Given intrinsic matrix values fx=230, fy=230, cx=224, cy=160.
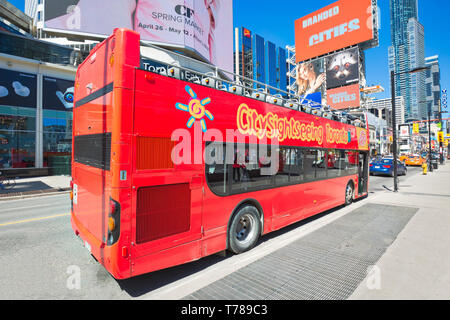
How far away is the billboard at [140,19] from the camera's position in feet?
75.8

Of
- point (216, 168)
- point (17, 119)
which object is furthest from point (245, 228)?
point (17, 119)

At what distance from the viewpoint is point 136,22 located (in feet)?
80.9

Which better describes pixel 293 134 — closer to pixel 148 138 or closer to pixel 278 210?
pixel 278 210

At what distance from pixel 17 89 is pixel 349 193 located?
23.0 meters

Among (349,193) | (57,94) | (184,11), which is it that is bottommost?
(349,193)

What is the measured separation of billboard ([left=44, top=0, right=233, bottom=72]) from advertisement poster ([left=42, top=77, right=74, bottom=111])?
7.91 meters

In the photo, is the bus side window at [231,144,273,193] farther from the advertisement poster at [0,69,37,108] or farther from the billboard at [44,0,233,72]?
the billboard at [44,0,233,72]

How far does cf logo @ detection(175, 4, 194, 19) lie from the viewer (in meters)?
25.5

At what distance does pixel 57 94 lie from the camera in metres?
19.1

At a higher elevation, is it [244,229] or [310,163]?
[310,163]

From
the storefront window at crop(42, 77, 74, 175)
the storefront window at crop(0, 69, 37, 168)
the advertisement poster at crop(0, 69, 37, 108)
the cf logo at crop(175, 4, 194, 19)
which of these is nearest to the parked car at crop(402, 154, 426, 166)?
the cf logo at crop(175, 4, 194, 19)

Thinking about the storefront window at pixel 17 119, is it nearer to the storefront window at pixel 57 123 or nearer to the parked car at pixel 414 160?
the storefront window at pixel 57 123

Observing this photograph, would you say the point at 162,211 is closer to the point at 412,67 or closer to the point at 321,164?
the point at 321,164

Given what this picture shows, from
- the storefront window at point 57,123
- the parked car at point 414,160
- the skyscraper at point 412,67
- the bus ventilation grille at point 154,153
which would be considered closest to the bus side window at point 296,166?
the bus ventilation grille at point 154,153
